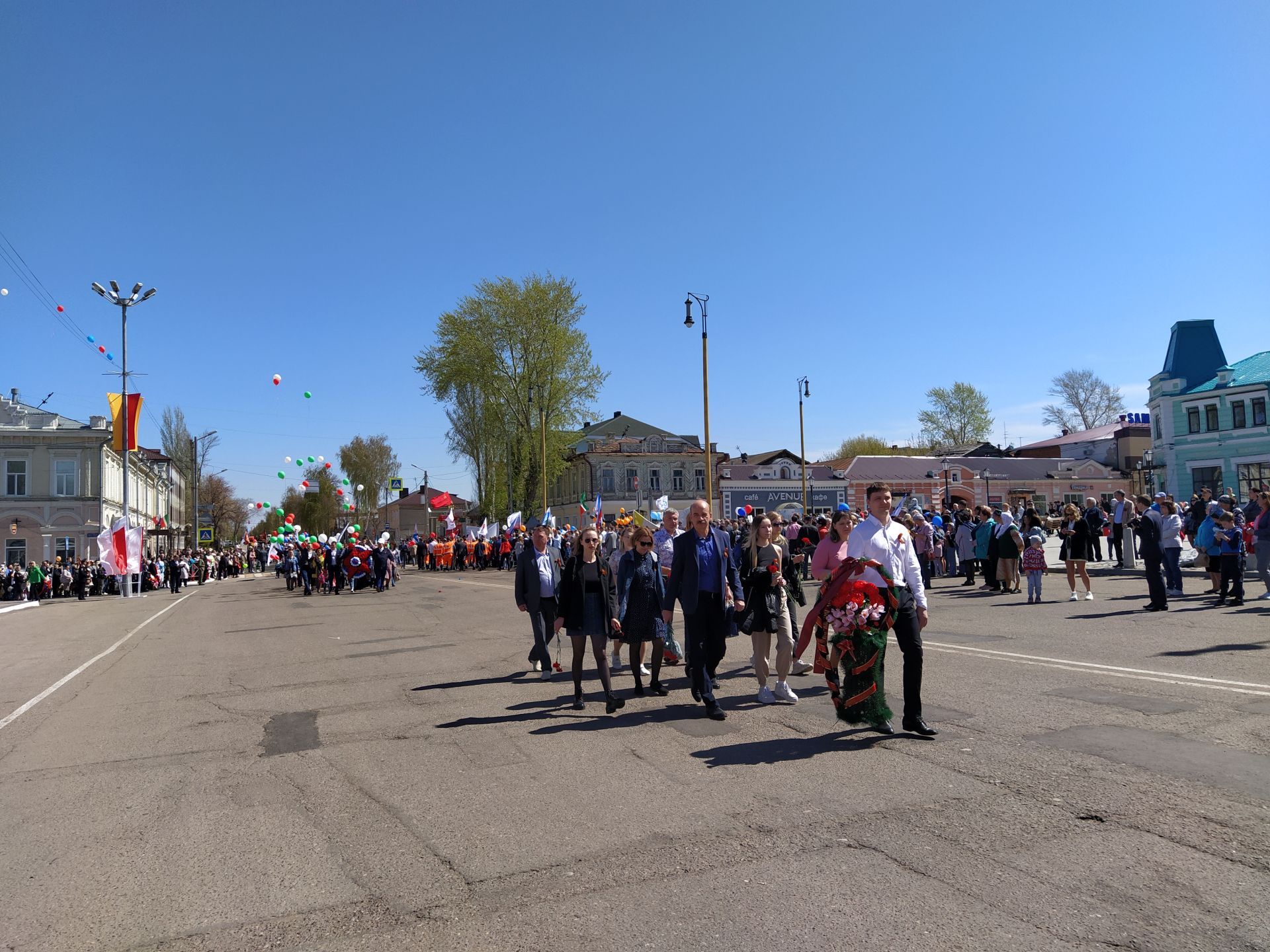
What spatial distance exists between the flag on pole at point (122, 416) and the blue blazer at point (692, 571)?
1293 inches

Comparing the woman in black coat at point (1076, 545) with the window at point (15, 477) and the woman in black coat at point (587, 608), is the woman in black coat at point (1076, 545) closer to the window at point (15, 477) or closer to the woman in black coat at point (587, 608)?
the woman in black coat at point (587, 608)

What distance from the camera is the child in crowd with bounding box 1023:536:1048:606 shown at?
1588 cm

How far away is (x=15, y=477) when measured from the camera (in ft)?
168

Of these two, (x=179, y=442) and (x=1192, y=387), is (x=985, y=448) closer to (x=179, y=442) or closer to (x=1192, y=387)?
(x=1192, y=387)

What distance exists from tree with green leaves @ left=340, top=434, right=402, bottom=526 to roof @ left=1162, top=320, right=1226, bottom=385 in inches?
2596

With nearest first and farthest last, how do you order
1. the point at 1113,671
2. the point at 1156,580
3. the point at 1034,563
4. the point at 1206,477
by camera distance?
1. the point at 1113,671
2. the point at 1156,580
3. the point at 1034,563
4. the point at 1206,477

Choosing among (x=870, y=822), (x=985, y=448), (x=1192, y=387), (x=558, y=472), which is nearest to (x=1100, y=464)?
(x=985, y=448)

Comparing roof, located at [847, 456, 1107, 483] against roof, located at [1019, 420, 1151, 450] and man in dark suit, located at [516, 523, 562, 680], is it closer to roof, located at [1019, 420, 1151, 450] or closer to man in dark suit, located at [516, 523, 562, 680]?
roof, located at [1019, 420, 1151, 450]

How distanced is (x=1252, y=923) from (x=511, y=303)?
53058 mm

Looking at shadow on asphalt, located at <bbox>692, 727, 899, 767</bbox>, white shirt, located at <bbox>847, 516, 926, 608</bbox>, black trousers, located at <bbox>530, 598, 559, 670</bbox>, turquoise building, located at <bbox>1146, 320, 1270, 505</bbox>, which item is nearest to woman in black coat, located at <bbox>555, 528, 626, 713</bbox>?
black trousers, located at <bbox>530, 598, 559, 670</bbox>

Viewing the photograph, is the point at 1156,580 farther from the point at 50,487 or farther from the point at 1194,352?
the point at 50,487

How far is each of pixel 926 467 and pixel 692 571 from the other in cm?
6925

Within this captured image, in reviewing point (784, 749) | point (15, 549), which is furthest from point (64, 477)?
point (784, 749)

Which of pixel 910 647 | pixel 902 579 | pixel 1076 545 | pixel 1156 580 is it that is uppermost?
pixel 902 579
